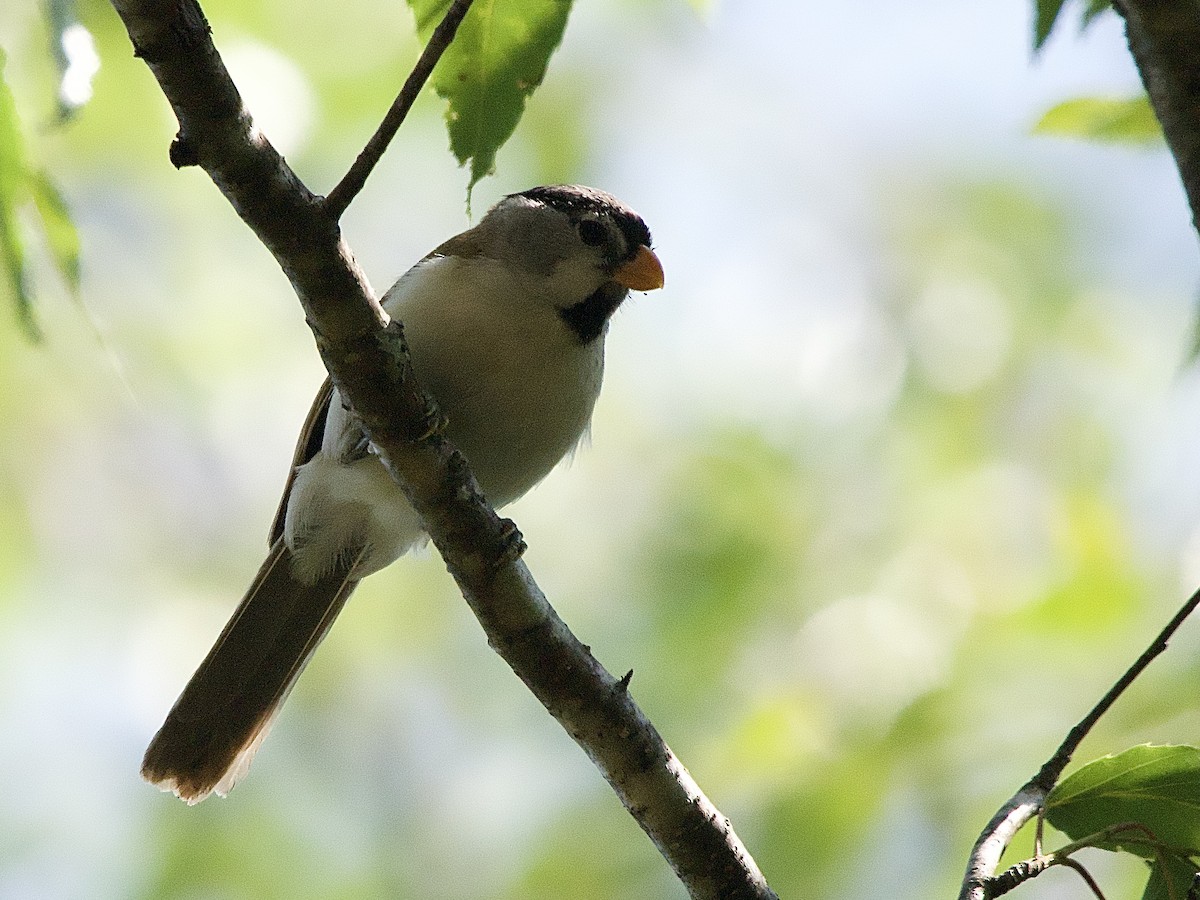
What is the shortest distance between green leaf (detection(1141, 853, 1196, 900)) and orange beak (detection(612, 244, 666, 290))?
8.33 ft

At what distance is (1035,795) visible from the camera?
95.4 inches

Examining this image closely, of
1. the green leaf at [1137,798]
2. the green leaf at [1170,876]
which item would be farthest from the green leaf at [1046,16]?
the green leaf at [1170,876]

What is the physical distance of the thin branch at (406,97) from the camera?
6.91ft

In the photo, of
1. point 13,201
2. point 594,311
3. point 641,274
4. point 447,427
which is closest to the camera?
point 13,201

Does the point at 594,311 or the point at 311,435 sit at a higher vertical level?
the point at 311,435

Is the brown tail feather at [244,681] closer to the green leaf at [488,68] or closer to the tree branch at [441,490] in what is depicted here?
the tree branch at [441,490]

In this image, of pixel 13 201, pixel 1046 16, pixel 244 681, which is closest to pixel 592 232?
pixel 244 681

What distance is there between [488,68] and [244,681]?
2.92 metres

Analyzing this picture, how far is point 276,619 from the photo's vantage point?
4.60 m

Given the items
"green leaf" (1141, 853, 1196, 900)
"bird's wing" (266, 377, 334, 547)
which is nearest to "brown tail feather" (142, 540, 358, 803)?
"bird's wing" (266, 377, 334, 547)

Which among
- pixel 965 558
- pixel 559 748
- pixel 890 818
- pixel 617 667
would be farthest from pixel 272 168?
pixel 559 748

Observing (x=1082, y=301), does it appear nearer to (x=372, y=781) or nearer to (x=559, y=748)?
(x=559, y=748)

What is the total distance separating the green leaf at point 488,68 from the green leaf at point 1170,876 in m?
1.67

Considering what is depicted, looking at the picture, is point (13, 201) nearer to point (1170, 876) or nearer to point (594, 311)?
point (594, 311)
